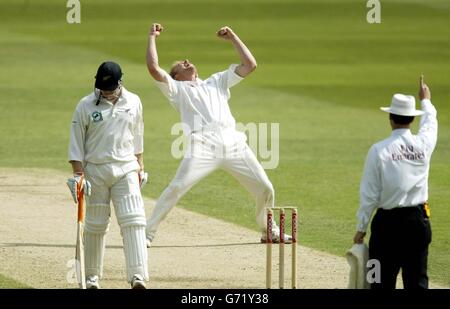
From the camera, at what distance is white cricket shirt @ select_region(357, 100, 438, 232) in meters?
9.21

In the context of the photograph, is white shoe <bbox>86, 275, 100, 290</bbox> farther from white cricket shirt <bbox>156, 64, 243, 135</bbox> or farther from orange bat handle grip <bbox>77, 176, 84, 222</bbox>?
white cricket shirt <bbox>156, 64, 243, 135</bbox>

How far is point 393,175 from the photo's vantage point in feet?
30.2

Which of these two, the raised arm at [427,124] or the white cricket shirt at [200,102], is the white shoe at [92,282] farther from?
the raised arm at [427,124]

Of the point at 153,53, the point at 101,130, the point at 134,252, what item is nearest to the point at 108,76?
the point at 101,130

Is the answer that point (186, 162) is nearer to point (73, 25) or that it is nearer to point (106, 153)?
point (106, 153)

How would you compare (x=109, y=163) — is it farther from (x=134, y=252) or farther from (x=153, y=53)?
(x=153, y=53)

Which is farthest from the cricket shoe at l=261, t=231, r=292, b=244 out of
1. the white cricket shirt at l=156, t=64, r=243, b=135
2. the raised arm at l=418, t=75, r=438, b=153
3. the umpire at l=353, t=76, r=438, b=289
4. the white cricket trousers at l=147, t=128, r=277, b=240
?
the umpire at l=353, t=76, r=438, b=289

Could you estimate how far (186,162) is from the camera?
12.8 metres

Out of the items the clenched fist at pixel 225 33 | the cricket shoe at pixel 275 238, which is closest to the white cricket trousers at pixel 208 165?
the cricket shoe at pixel 275 238

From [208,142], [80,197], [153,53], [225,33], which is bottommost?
[80,197]

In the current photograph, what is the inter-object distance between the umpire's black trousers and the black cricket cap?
2.57 metres

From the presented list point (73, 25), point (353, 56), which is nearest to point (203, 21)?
point (73, 25)

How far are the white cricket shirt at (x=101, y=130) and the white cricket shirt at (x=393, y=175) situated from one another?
2.29 metres

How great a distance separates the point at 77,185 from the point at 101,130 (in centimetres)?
52
